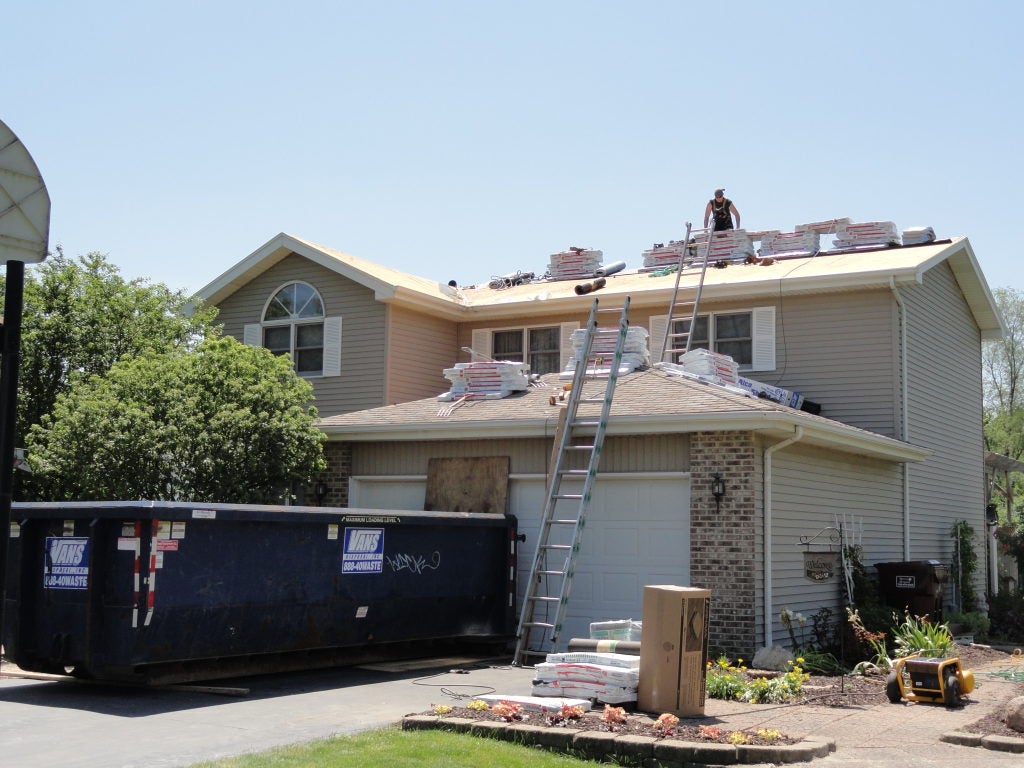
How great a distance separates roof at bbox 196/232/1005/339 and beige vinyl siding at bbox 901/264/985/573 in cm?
49

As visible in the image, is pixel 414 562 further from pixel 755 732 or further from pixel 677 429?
pixel 755 732

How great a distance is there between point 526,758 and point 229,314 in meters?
15.5

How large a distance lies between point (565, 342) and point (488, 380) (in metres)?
3.78

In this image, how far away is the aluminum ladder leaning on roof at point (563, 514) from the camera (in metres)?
13.4

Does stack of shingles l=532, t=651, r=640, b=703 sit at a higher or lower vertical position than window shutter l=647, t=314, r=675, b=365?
lower

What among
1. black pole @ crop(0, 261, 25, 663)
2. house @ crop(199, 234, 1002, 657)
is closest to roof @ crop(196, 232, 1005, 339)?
house @ crop(199, 234, 1002, 657)

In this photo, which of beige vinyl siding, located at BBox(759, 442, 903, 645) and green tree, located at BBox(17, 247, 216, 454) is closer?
beige vinyl siding, located at BBox(759, 442, 903, 645)

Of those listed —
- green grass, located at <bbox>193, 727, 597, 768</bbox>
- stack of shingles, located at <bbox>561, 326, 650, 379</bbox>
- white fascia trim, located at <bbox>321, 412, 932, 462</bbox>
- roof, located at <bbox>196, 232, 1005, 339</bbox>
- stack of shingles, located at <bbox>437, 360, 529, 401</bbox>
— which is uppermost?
roof, located at <bbox>196, 232, 1005, 339</bbox>

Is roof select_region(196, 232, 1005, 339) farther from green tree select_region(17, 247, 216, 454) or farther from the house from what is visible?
green tree select_region(17, 247, 216, 454)

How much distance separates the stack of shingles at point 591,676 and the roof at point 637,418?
3.95 metres

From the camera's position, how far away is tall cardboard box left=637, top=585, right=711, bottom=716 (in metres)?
9.58

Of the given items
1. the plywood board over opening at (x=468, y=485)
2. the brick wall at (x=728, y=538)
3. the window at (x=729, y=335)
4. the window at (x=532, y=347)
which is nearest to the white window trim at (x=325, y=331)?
the window at (x=532, y=347)

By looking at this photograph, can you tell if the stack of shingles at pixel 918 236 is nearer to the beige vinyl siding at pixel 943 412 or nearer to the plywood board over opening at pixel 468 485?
the beige vinyl siding at pixel 943 412

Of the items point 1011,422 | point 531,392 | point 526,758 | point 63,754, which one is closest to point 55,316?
point 531,392
